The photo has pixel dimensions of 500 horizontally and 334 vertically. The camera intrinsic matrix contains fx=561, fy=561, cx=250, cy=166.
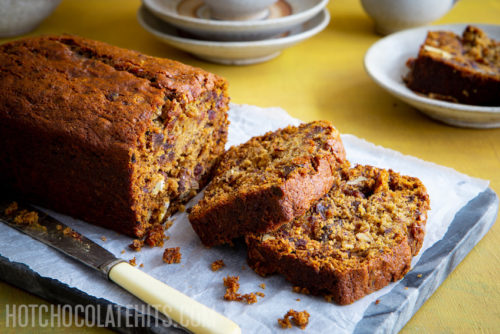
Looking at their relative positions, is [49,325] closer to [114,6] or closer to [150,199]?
[150,199]

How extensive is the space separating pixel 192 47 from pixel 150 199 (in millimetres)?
1631

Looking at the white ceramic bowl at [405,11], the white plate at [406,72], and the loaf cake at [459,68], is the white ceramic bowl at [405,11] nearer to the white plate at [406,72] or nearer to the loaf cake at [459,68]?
the white plate at [406,72]

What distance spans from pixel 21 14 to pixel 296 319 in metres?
3.53

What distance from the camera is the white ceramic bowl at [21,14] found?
4.30m

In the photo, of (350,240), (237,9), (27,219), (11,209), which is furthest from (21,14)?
(350,240)

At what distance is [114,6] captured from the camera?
5.46 m

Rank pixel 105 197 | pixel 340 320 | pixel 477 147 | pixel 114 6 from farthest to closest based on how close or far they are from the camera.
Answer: pixel 114 6 < pixel 477 147 < pixel 105 197 < pixel 340 320

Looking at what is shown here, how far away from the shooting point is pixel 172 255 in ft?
7.87

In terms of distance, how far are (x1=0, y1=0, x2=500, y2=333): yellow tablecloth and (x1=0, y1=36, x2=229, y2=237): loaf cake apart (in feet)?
1.69

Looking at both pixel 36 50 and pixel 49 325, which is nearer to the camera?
pixel 49 325

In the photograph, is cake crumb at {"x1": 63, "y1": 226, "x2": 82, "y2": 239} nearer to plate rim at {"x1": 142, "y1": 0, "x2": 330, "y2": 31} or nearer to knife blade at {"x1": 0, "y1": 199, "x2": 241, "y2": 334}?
knife blade at {"x1": 0, "y1": 199, "x2": 241, "y2": 334}

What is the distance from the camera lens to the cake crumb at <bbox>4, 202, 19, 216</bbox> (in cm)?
261

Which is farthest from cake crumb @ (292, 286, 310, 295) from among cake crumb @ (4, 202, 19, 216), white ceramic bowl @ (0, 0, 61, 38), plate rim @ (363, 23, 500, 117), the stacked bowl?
white ceramic bowl @ (0, 0, 61, 38)

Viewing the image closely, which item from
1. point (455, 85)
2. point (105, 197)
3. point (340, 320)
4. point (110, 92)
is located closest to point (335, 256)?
point (340, 320)
